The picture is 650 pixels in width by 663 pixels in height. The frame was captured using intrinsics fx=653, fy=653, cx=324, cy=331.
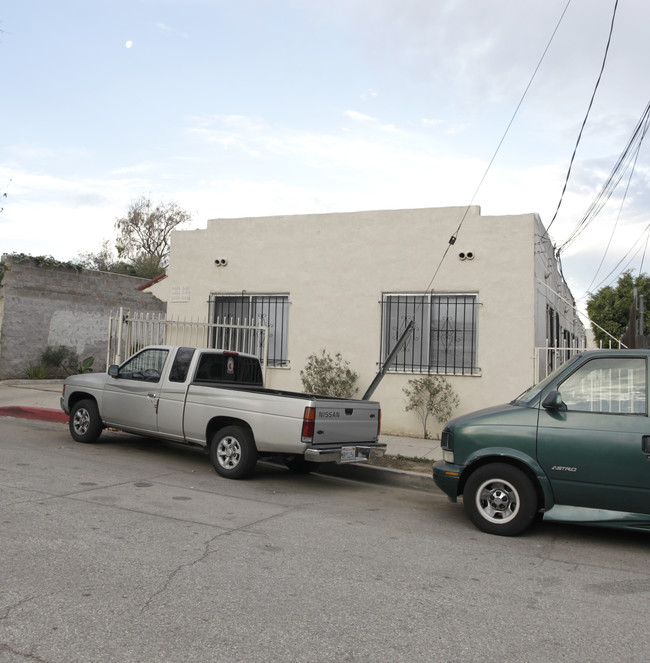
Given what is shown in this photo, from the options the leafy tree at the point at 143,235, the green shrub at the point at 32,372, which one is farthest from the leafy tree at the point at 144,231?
the green shrub at the point at 32,372

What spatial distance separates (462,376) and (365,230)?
3400mm

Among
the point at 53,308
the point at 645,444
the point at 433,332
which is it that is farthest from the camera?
the point at 53,308

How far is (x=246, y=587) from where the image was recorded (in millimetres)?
4375

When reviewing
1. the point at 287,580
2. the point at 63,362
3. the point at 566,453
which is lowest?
the point at 287,580

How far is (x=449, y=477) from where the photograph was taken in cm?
654

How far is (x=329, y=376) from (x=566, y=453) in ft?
23.0

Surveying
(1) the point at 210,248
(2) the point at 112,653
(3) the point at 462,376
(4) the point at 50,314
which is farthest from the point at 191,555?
(4) the point at 50,314

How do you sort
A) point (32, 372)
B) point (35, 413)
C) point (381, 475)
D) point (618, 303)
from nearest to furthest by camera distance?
point (381, 475)
point (35, 413)
point (32, 372)
point (618, 303)

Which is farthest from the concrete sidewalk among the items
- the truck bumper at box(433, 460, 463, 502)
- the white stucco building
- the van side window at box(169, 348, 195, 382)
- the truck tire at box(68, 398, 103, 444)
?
the truck tire at box(68, 398, 103, 444)

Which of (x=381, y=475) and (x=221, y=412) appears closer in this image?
(x=221, y=412)

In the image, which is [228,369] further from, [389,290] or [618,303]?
[618,303]


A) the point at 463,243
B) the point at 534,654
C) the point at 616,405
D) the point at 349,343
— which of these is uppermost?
the point at 463,243

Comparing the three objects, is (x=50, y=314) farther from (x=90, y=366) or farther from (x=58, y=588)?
(x=58, y=588)

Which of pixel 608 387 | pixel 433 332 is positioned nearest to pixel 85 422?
pixel 433 332
